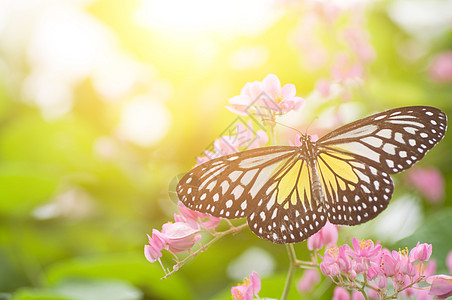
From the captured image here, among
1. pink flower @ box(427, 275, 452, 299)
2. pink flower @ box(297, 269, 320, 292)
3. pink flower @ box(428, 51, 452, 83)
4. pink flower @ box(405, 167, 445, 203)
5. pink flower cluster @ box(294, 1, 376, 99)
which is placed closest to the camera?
pink flower @ box(427, 275, 452, 299)

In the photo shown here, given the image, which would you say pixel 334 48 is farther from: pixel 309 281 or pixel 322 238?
pixel 322 238

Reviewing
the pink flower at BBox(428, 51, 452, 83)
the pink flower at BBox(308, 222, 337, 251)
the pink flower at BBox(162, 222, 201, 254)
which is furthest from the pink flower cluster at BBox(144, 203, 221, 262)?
the pink flower at BBox(428, 51, 452, 83)

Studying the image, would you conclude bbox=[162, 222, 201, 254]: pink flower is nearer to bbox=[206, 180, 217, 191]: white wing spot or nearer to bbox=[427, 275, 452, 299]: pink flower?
bbox=[206, 180, 217, 191]: white wing spot

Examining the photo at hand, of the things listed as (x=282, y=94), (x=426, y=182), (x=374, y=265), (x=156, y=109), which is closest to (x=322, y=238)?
(x=374, y=265)

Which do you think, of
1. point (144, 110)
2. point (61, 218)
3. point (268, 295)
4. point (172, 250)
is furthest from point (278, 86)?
point (61, 218)

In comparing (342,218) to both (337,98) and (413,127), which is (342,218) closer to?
(413,127)

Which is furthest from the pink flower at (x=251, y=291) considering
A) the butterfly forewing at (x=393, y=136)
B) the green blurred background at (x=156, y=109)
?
the green blurred background at (x=156, y=109)

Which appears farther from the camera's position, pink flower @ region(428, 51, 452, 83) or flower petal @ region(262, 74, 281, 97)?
pink flower @ region(428, 51, 452, 83)
